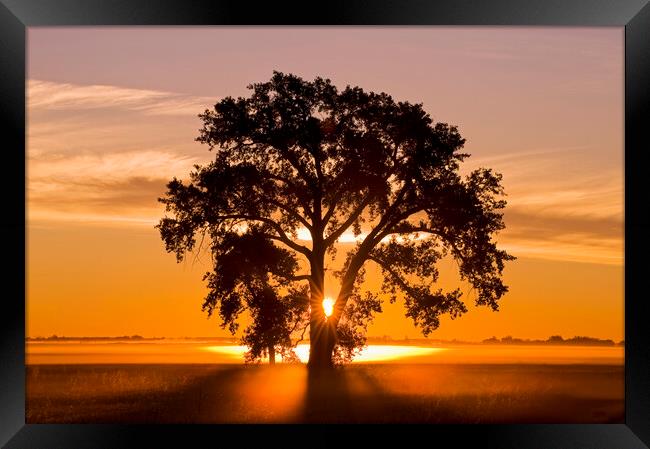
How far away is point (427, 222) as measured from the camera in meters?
22.8

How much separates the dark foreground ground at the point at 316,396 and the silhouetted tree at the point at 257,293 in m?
0.79

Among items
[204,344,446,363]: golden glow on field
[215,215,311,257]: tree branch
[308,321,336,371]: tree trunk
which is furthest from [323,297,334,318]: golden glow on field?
[204,344,446,363]: golden glow on field

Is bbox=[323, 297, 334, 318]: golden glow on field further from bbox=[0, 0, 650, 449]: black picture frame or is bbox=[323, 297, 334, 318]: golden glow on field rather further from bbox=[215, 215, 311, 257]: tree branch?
bbox=[0, 0, 650, 449]: black picture frame

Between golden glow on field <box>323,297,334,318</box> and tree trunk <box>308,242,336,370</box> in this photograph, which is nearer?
tree trunk <box>308,242,336,370</box>

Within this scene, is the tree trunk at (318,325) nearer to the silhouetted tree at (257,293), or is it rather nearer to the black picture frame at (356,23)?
the silhouetted tree at (257,293)

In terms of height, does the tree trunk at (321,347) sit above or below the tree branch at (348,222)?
below

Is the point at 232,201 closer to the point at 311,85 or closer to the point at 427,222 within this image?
the point at 311,85

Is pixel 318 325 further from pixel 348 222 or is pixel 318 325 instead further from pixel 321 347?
pixel 348 222

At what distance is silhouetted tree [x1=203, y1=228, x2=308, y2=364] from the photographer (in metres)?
21.6

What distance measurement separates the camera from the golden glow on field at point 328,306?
2199 centimetres

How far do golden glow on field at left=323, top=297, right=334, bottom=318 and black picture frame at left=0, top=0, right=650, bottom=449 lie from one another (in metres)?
9.51

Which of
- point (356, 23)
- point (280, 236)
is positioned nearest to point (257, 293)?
point (280, 236)

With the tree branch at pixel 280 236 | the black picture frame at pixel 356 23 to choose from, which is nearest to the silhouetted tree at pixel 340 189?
the tree branch at pixel 280 236
